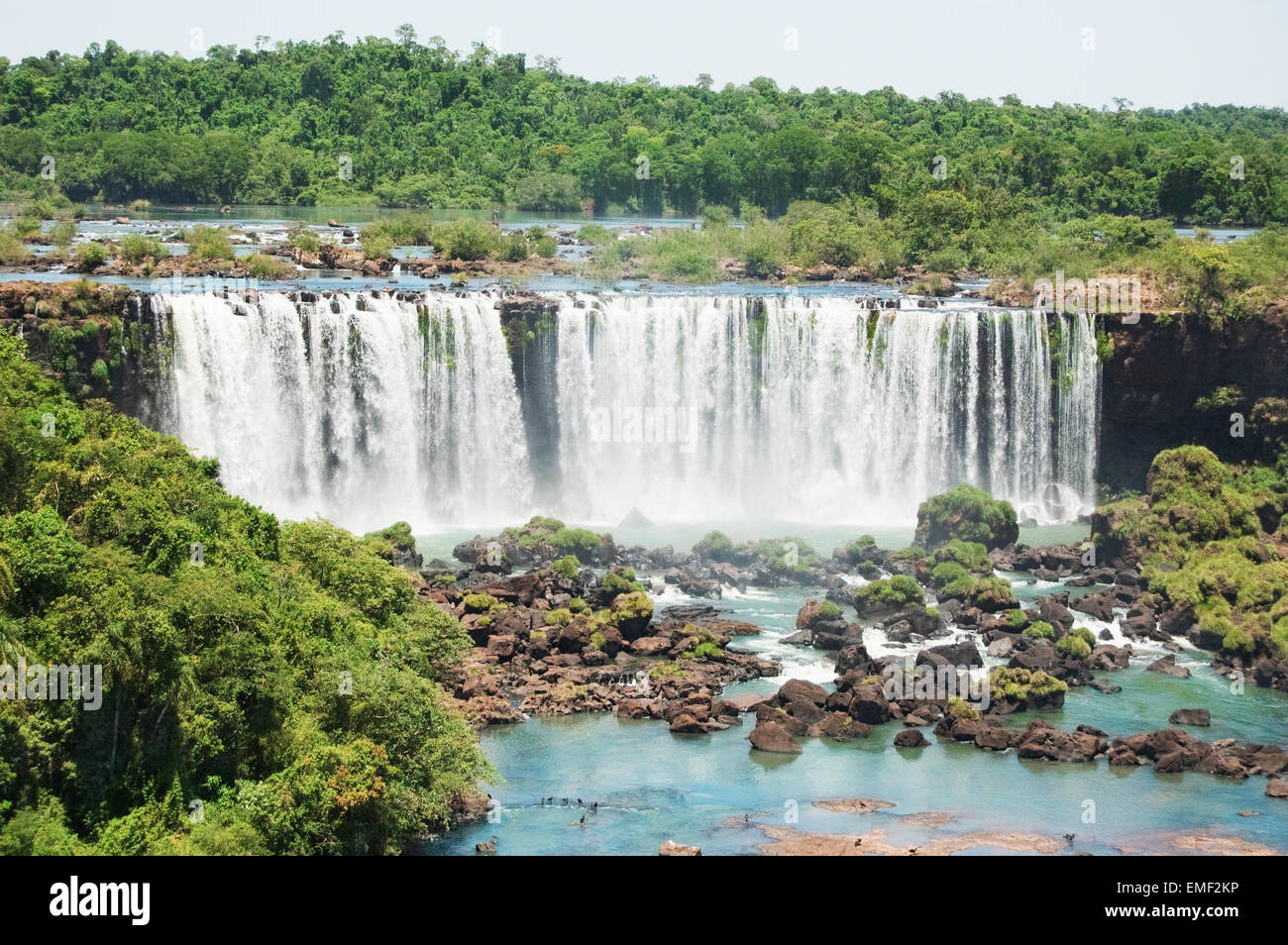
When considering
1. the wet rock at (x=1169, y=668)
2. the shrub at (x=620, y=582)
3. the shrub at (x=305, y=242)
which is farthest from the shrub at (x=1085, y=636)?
the shrub at (x=305, y=242)

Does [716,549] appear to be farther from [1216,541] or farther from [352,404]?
[1216,541]

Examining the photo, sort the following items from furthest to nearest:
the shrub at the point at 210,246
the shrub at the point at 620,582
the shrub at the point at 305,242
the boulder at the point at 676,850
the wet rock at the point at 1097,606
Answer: the shrub at the point at 305,242, the shrub at the point at 210,246, the wet rock at the point at 1097,606, the shrub at the point at 620,582, the boulder at the point at 676,850

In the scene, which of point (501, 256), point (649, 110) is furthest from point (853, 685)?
point (649, 110)

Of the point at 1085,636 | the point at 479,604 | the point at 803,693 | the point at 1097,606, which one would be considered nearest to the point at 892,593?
the point at 1085,636

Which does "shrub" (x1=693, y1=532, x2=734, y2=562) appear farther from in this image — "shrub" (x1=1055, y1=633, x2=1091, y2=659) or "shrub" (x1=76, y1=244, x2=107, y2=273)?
"shrub" (x1=76, y1=244, x2=107, y2=273)

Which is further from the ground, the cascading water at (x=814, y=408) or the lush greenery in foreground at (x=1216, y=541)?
the cascading water at (x=814, y=408)
